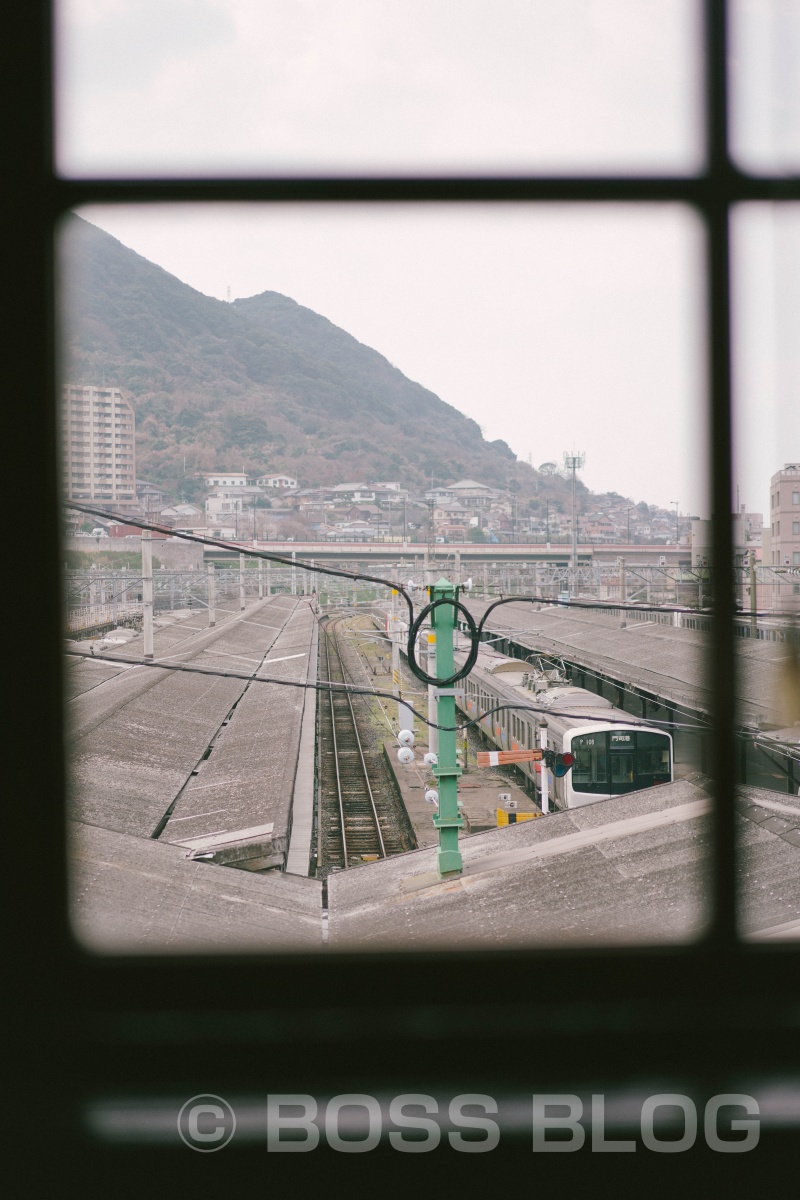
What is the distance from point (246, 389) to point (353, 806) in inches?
173

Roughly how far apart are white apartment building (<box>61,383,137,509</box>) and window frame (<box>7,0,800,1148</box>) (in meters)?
0.04

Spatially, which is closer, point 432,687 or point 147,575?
point 432,687

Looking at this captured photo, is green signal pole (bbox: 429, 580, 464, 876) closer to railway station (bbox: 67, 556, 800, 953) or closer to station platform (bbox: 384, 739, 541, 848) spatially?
railway station (bbox: 67, 556, 800, 953)

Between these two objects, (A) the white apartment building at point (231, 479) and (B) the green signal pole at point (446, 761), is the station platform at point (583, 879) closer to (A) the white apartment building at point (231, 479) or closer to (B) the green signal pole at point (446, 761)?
(B) the green signal pole at point (446, 761)

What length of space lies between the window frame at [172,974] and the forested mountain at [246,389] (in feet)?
0.36

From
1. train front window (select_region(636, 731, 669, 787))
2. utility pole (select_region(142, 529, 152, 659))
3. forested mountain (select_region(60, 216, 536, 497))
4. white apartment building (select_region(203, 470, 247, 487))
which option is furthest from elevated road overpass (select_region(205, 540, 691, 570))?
train front window (select_region(636, 731, 669, 787))

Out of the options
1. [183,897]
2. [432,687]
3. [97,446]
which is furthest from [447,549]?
[97,446]

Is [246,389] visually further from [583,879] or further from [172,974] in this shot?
[172,974]

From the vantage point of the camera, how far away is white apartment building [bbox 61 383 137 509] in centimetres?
141

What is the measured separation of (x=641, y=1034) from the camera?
1352 mm

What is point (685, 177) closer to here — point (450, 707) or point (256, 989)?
point (256, 989)

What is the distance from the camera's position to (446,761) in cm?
340

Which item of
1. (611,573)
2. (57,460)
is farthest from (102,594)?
(57,460)

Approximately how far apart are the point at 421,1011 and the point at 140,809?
11.5ft
